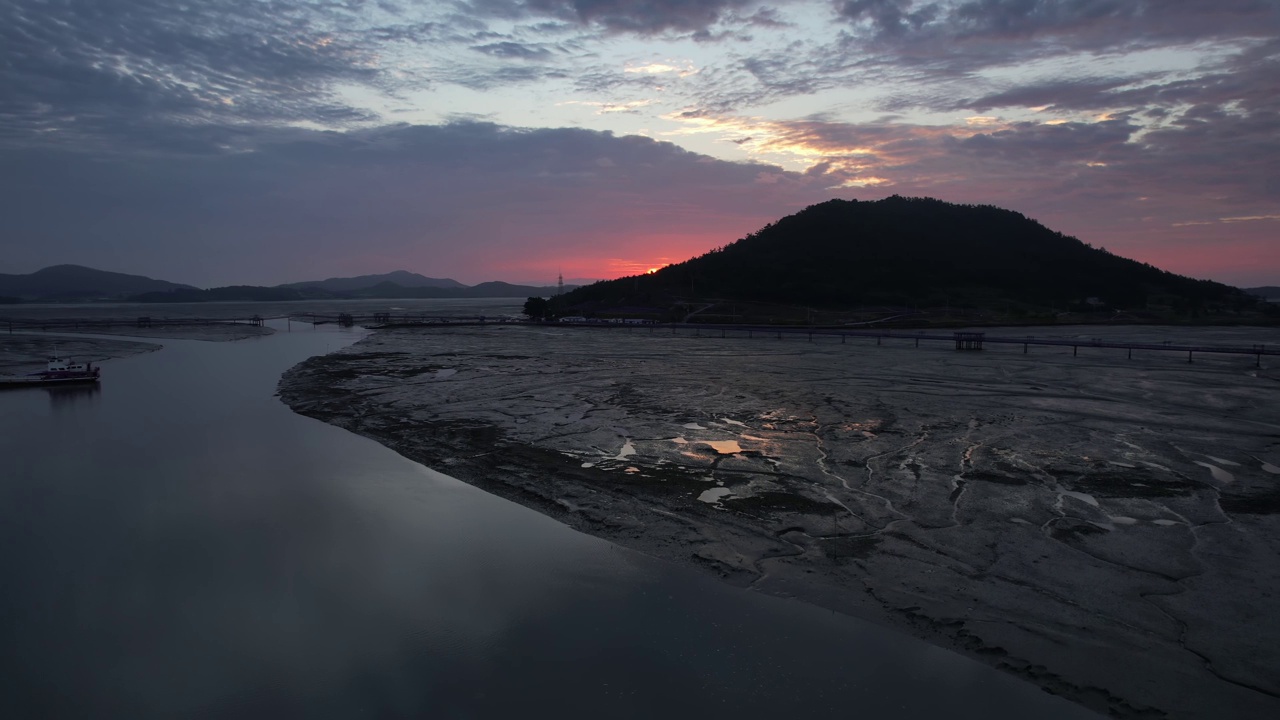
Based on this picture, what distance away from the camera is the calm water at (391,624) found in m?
7.26

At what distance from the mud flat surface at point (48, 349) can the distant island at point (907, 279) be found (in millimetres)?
56668

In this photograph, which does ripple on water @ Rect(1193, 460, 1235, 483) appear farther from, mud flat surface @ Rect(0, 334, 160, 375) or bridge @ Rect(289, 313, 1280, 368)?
mud flat surface @ Rect(0, 334, 160, 375)

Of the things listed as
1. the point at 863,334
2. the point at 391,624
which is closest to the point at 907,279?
the point at 863,334

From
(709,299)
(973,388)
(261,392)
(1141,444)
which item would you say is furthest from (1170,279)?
(261,392)

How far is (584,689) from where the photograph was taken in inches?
293

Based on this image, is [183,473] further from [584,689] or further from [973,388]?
[973,388]

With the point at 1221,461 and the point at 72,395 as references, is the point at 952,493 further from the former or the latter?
the point at 72,395

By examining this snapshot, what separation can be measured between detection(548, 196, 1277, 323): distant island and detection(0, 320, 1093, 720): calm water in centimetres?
8174

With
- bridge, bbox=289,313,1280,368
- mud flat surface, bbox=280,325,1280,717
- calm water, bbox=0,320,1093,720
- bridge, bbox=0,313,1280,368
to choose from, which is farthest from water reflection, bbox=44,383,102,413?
bridge, bbox=289,313,1280,368

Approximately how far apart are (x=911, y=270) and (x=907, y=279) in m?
4.52

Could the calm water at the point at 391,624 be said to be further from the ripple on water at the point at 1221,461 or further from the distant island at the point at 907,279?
the distant island at the point at 907,279

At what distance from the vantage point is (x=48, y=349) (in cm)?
4938

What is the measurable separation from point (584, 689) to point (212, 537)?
7856 millimetres

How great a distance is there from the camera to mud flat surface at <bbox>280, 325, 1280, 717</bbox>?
806 centimetres
